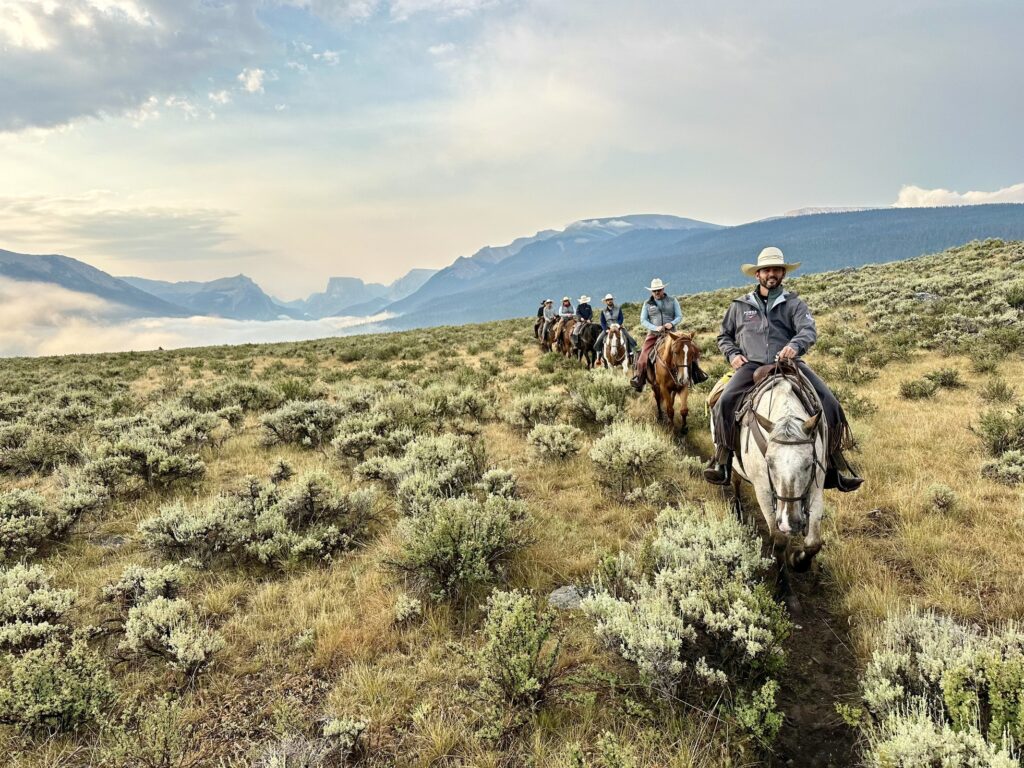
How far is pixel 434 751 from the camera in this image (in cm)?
297

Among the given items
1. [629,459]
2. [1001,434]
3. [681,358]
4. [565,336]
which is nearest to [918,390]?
[1001,434]

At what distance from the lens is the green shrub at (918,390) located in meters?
9.97

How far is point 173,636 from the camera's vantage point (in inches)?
146

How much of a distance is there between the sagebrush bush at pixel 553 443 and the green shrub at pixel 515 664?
4562mm

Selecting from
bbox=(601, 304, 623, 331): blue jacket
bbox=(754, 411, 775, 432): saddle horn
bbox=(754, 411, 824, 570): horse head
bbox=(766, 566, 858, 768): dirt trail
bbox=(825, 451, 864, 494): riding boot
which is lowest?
bbox=(766, 566, 858, 768): dirt trail

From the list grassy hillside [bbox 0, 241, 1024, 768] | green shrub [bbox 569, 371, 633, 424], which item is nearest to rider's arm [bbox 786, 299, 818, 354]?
grassy hillside [bbox 0, 241, 1024, 768]

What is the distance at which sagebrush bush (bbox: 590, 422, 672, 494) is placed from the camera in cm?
680

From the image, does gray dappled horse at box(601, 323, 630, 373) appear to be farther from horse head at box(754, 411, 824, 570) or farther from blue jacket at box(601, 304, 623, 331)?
horse head at box(754, 411, 824, 570)

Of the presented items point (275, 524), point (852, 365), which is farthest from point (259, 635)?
point (852, 365)

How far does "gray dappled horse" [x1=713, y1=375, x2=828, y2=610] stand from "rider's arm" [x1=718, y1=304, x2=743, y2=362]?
4.26 feet

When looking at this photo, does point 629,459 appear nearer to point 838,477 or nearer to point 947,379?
point 838,477

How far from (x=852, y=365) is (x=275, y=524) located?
14.4 metres

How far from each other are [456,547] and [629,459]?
3157 mm

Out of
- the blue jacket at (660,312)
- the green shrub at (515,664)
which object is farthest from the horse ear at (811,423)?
the blue jacket at (660,312)
